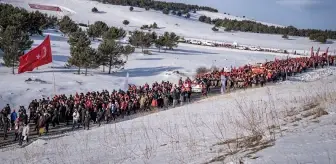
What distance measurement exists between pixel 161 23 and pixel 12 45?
102m

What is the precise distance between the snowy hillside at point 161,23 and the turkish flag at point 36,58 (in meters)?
91.4

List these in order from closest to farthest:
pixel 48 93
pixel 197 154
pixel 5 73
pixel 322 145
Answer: pixel 322 145, pixel 197 154, pixel 48 93, pixel 5 73

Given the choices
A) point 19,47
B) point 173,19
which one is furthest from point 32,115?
point 173,19

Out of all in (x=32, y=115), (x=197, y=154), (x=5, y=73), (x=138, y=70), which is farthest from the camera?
(x=138, y=70)

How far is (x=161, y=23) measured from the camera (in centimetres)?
13488

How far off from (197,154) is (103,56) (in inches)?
1363

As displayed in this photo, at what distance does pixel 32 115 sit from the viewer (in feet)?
62.9

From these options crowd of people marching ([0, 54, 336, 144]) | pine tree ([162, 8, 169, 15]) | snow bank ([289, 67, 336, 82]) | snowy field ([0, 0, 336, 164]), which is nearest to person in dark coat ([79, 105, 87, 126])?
crowd of people marching ([0, 54, 336, 144])

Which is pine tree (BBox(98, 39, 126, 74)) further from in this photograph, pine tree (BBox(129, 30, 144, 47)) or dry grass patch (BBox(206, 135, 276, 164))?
dry grass patch (BBox(206, 135, 276, 164))

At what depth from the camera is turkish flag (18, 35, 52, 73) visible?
21.7 metres

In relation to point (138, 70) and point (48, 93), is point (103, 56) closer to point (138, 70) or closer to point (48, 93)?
point (138, 70)

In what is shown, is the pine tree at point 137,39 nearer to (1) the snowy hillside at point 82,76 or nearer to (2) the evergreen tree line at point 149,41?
(2) the evergreen tree line at point 149,41

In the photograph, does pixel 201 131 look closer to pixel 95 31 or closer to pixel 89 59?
pixel 89 59

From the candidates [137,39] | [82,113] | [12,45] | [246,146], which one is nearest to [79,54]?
[12,45]
